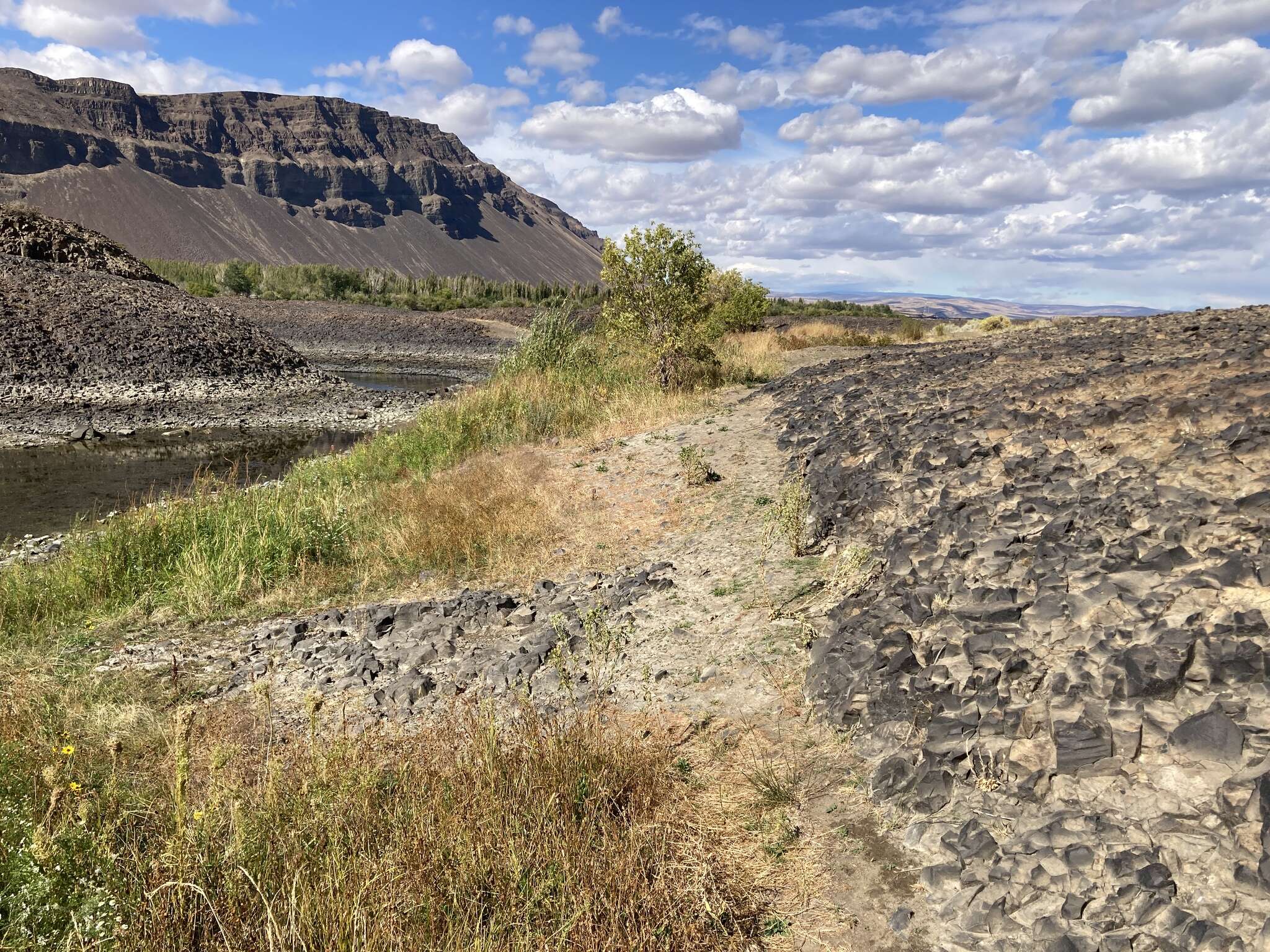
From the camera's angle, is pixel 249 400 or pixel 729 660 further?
pixel 249 400

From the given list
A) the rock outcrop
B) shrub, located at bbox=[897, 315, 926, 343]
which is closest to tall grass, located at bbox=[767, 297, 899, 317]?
shrub, located at bbox=[897, 315, 926, 343]

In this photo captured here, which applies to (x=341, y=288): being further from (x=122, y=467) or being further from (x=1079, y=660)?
(x=1079, y=660)

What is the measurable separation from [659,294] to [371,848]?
1337 cm

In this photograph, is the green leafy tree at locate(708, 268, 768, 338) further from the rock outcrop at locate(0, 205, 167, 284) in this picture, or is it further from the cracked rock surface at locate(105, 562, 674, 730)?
the rock outcrop at locate(0, 205, 167, 284)

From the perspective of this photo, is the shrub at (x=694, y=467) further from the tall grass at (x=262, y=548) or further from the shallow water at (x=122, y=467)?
the shallow water at (x=122, y=467)

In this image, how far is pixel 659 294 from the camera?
15180 mm

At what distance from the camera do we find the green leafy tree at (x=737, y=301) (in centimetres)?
2573

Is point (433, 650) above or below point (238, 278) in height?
below

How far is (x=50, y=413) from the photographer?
19.7 m

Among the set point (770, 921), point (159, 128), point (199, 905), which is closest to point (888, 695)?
point (770, 921)

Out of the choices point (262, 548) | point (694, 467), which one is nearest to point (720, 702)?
point (694, 467)

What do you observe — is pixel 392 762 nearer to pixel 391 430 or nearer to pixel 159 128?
pixel 391 430

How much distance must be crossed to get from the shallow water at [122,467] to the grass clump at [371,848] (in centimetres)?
857

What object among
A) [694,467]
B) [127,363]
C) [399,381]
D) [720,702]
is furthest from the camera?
[399,381]
